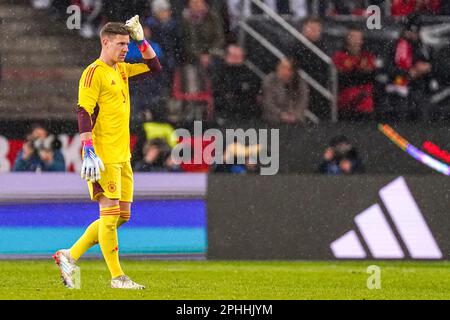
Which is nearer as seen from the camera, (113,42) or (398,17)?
(113,42)

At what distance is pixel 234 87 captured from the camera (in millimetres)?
15227

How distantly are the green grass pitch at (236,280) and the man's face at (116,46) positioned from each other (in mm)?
1728

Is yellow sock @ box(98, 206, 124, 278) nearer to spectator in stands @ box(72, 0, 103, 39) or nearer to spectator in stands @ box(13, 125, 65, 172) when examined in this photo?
spectator in stands @ box(13, 125, 65, 172)

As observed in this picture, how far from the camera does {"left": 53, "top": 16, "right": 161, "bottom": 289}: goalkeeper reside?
984 cm

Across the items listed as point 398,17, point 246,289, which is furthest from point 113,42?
point 398,17

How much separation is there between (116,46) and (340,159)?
5.11 m

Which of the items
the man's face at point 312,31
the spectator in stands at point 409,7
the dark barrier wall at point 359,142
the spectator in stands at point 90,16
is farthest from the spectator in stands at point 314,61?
the spectator in stands at point 90,16

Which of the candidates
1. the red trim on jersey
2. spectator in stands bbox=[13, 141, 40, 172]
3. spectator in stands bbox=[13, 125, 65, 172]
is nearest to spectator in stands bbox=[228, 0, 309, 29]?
spectator in stands bbox=[13, 125, 65, 172]

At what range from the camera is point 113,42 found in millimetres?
9898

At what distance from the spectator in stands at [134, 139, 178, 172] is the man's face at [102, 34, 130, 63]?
4511 mm

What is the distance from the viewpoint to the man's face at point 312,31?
1552cm

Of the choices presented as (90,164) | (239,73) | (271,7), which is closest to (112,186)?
(90,164)
